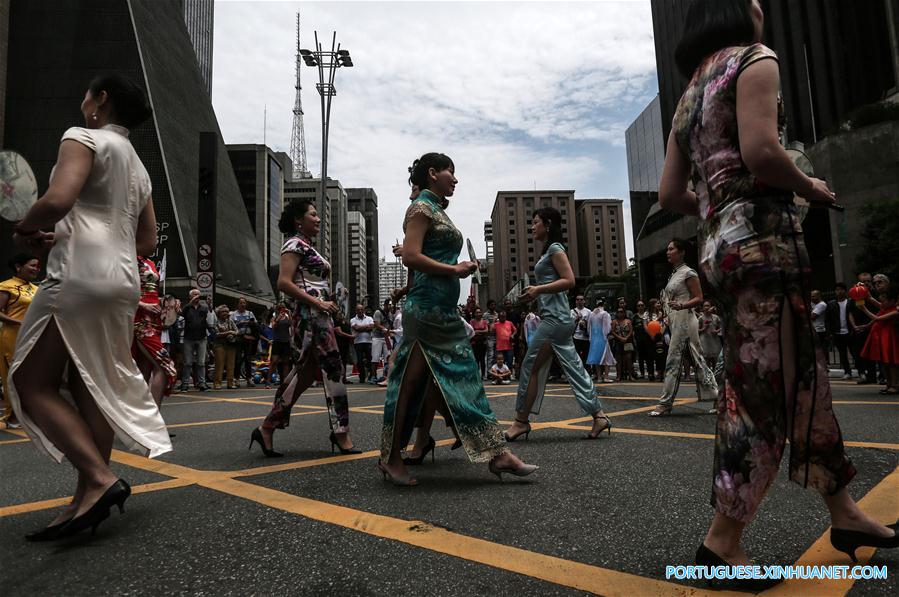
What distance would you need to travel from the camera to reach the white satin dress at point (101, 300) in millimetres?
2221

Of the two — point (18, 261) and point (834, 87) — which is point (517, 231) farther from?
point (18, 261)

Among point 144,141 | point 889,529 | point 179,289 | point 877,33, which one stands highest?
point 877,33

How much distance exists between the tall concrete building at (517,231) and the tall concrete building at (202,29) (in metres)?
94.8

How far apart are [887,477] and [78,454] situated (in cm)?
378

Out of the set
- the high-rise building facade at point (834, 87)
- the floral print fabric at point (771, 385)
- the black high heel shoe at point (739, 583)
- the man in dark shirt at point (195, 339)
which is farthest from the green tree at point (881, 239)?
the black high heel shoe at point (739, 583)

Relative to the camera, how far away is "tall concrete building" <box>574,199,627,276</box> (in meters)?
170

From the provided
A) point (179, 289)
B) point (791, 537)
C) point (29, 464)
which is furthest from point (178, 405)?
point (179, 289)

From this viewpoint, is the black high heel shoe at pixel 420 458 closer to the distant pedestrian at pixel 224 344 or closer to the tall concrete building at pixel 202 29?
the distant pedestrian at pixel 224 344

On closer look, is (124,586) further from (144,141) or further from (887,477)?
(144,141)

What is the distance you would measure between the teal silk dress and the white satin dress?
49.0 inches

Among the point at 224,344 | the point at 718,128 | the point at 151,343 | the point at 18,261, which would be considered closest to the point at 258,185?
the point at 224,344

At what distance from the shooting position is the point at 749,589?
62.7 inches

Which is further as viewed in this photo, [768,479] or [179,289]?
[179,289]

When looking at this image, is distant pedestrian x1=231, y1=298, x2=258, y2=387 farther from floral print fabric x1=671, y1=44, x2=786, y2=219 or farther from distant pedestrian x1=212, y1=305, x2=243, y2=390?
floral print fabric x1=671, y1=44, x2=786, y2=219
